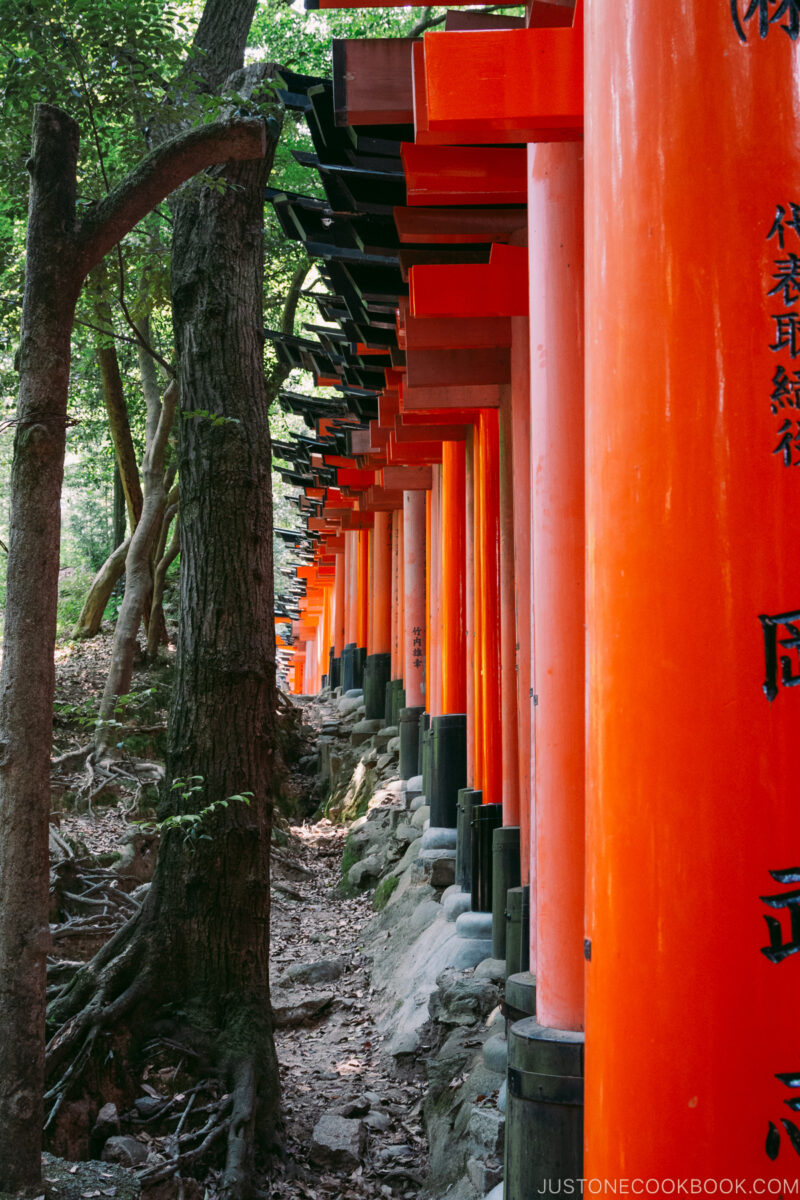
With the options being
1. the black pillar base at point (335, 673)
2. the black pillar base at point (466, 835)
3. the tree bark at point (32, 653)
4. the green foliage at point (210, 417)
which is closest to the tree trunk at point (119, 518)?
the black pillar base at point (335, 673)

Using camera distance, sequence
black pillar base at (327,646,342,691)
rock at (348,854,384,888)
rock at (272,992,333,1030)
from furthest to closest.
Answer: black pillar base at (327,646,342,691) → rock at (348,854,384,888) → rock at (272,992,333,1030)

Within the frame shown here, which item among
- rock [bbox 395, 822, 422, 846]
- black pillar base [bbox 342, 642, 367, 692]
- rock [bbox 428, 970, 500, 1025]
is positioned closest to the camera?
rock [bbox 428, 970, 500, 1025]

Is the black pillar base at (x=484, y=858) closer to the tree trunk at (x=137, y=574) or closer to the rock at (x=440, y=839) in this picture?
the rock at (x=440, y=839)

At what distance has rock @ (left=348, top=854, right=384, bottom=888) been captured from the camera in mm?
11180

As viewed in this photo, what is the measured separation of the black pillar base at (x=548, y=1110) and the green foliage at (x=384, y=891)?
659cm

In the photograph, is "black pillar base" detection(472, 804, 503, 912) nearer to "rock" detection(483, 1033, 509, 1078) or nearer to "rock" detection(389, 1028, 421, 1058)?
"rock" detection(389, 1028, 421, 1058)

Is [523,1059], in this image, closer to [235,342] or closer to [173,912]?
[173,912]

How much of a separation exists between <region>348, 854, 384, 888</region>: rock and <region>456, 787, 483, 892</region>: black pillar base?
9.44 feet

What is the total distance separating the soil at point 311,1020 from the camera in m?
5.23

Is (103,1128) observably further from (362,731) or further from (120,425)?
(362,731)

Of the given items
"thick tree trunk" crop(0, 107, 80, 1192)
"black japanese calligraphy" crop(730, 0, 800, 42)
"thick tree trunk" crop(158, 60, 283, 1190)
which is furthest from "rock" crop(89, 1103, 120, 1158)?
"black japanese calligraphy" crop(730, 0, 800, 42)

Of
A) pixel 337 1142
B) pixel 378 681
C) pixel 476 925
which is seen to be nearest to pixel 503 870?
pixel 476 925

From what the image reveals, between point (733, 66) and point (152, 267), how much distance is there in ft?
21.3

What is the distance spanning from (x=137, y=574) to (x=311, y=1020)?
6.02 m
